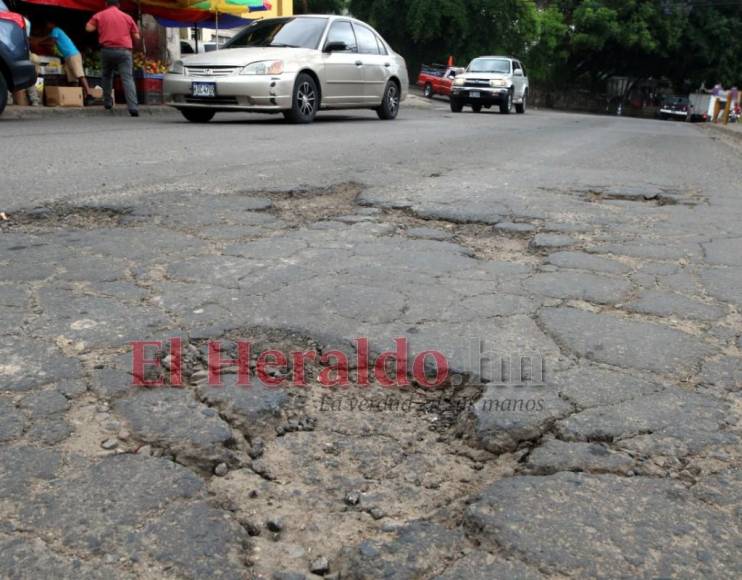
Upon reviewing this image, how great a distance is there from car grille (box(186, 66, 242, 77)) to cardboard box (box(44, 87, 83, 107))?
323cm

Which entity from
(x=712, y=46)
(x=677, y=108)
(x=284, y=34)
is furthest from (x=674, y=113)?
(x=284, y=34)

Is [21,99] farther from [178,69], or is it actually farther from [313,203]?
[313,203]

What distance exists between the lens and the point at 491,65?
782 inches

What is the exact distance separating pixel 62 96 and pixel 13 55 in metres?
2.87

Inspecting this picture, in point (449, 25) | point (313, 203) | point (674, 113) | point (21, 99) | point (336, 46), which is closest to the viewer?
point (313, 203)

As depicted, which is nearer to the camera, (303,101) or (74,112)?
(303,101)

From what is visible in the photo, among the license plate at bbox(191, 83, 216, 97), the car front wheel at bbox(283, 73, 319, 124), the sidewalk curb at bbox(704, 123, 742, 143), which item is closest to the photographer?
the license plate at bbox(191, 83, 216, 97)

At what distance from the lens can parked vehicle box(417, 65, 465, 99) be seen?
30905 millimetres

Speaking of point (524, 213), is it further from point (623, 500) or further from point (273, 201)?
point (623, 500)

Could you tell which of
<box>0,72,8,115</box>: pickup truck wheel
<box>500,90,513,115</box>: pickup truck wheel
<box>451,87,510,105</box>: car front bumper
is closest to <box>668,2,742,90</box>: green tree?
<box>500,90,513,115</box>: pickup truck wheel

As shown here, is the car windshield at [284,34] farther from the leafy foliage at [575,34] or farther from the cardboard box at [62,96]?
the leafy foliage at [575,34]

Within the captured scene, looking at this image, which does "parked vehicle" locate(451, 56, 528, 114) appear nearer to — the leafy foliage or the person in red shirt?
the person in red shirt

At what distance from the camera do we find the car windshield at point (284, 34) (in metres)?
10.3

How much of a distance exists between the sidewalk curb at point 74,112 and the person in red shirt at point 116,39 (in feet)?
2.01
